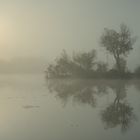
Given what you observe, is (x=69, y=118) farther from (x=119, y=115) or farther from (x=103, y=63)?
(x=103, y=63)

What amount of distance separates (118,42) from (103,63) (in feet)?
2.77

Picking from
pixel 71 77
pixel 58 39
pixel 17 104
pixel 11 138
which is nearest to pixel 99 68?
pixel 71 77

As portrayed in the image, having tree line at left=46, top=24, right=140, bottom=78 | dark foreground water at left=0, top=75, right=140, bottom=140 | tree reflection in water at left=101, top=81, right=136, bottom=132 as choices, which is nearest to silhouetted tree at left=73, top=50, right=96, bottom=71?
tree line at left=46, top=24, right=140, bottom=78

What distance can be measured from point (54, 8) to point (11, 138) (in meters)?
4.95

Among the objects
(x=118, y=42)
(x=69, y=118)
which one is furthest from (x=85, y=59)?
(x=69, y=118)

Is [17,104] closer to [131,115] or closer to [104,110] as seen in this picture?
[104,110]

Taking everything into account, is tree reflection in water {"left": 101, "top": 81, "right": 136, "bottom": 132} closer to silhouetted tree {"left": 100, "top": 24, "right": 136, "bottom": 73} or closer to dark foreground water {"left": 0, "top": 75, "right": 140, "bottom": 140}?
dark foreground water {"left": 0, "top": 75, "right": 140, "bottom": 140}

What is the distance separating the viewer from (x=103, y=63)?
773 cm

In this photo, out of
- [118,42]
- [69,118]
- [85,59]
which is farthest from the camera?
[118,42]

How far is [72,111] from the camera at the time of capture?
Result: 3336mm

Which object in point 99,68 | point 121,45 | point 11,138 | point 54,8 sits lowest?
point 11,138

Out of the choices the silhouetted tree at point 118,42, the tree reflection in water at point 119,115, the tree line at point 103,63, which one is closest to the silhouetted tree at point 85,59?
the tree line at point 103,63

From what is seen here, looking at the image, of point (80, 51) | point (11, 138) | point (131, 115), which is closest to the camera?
point (11, 138)

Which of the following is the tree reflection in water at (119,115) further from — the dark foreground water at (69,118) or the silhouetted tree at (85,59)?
the silhouetted tree at (85,59)
